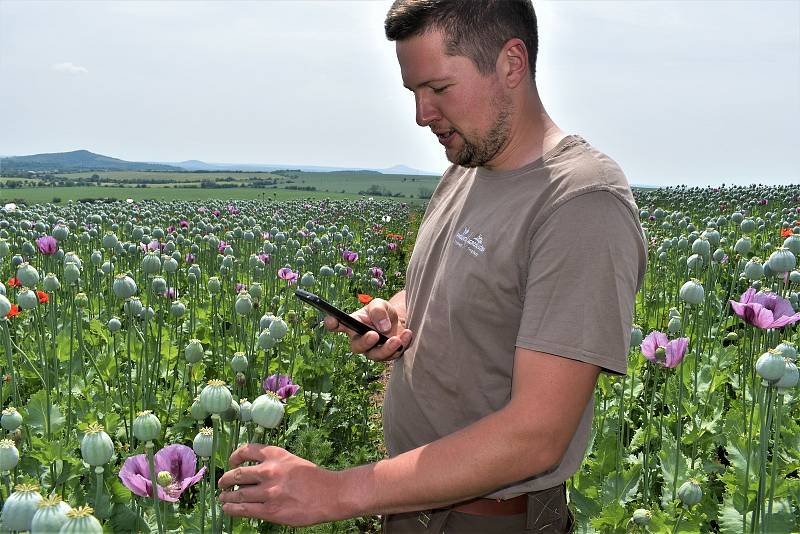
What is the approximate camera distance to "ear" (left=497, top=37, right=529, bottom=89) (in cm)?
192

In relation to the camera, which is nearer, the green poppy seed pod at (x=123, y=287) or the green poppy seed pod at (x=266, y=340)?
the green poppy seed pod at (x=266, y=340)

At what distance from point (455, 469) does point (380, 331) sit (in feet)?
3.05

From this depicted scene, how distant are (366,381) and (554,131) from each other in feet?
15.8

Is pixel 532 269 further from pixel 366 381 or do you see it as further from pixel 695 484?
pixel 366 381

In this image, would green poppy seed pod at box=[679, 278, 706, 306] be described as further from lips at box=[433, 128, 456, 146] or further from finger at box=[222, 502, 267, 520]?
finger at box=[222, 502, 267, 520]

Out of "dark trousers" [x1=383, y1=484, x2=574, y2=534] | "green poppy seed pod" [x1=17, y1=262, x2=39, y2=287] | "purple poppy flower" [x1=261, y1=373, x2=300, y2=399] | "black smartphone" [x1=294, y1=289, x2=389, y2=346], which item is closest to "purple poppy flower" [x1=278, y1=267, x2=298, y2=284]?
"purple poppy flower" [x1=261, y1=373, x2=300, y2=399]

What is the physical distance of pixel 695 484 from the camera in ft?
8.83

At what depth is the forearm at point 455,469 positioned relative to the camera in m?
1.56

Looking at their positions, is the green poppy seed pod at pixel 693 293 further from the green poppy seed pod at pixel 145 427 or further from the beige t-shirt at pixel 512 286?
the green poppy seed pod at pixel 145 427

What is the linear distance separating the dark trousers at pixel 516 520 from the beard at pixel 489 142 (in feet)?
3.42

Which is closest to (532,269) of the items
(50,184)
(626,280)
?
(626,280)

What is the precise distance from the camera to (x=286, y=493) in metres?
1.58

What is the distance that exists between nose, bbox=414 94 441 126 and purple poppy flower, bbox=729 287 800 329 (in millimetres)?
1765

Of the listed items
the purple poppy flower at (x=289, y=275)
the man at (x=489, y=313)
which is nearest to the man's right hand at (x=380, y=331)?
the man at (x=489, y=313)
